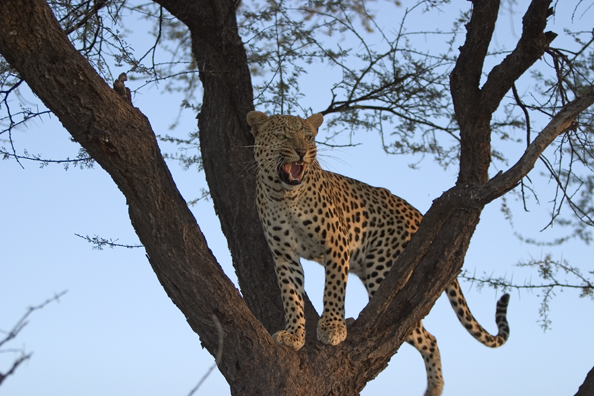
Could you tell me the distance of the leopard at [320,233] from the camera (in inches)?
224

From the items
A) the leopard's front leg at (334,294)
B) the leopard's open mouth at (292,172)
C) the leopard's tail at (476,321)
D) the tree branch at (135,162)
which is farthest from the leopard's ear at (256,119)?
the leopard's tail at (476,321)

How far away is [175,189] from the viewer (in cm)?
476

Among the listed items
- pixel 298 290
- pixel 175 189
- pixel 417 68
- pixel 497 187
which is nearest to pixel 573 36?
pixel 417 68

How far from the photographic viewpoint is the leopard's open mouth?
5.69 m

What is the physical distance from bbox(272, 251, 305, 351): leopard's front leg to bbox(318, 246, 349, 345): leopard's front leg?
170 millimetres

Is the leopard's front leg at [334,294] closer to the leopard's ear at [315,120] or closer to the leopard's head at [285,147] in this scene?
the leopard's head at [285,147]

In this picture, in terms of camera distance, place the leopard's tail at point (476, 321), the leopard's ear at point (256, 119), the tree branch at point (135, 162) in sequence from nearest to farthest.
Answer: the tree branch at point (135, 162)
the leopard's ear at point (256, 119)
the leopard's tail at point (476, 321)

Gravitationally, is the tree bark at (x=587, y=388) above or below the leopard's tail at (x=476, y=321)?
below

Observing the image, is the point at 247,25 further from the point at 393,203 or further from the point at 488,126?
the point at 488,126

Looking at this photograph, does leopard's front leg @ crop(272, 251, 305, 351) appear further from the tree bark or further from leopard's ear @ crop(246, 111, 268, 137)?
the tree bark

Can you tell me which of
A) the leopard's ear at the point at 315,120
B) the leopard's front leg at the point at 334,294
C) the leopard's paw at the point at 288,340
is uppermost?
the leopard's ear at the point at 315,120

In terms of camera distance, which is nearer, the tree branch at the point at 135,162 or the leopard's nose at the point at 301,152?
the tree branch at the point at 135,162

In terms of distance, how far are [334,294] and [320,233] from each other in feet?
1.56

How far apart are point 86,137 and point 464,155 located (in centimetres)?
266
